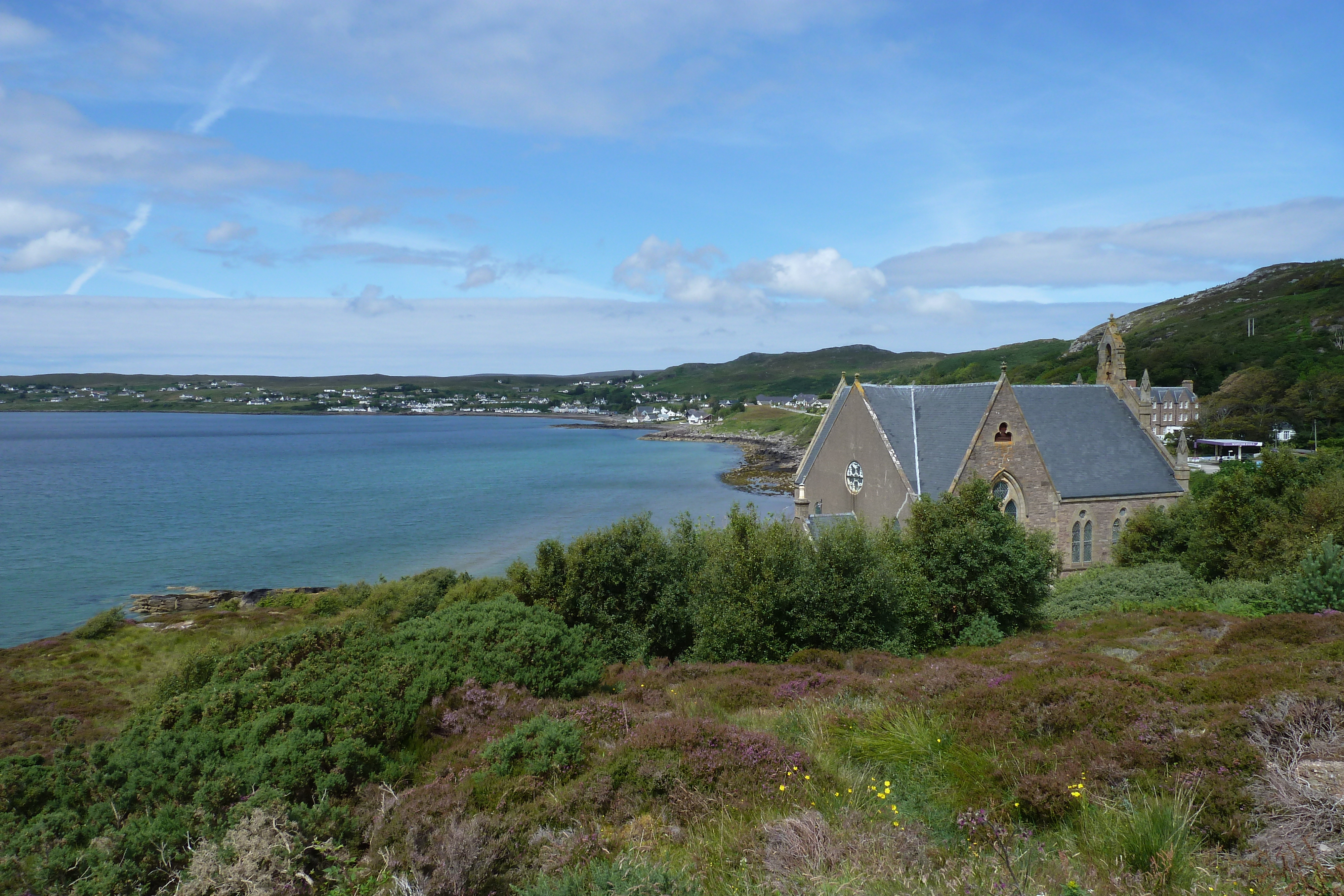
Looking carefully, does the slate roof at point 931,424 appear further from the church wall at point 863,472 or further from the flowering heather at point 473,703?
the flowering heather at point 473,703

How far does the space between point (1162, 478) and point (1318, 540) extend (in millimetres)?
13883

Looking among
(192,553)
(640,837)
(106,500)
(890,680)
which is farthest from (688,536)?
(106,500)

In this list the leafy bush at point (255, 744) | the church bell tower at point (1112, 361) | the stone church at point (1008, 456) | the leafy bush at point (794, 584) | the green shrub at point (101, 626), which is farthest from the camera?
the church bell tower at point (1112, 361)

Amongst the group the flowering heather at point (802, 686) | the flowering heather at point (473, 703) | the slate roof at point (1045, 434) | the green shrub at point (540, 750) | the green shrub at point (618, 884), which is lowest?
the flowering heather at point (802, 686)

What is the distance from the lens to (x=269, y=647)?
1105 centimetres

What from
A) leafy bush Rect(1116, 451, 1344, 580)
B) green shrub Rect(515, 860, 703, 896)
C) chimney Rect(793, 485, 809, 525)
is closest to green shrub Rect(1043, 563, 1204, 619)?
leafy bush Rect(1116, 451, 1344, 580)

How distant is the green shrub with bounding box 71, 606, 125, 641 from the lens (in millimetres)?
33719

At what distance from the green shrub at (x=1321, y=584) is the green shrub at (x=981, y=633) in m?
6.71

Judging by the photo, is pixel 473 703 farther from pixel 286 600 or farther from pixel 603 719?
pixel 286 600

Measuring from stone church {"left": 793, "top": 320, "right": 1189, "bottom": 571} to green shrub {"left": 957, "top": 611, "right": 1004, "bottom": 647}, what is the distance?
830 centimetres

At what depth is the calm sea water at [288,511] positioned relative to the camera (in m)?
46.5

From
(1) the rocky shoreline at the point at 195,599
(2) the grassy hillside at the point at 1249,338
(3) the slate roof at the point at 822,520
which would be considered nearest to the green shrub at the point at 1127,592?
(3) the slate roof at the point at 822,520

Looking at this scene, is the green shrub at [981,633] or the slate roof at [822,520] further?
the slate roof at [822,520]

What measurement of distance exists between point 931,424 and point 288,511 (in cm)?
6616
